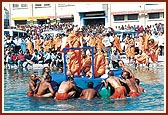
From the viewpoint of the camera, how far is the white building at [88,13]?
1148 centimetres

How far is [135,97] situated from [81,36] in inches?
54.4

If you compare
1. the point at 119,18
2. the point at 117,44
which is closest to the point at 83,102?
the point at 117,44

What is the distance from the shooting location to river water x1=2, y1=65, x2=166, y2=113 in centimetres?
1127

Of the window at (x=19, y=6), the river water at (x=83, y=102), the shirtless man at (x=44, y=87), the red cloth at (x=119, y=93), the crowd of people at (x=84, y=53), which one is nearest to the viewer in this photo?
the river water at (x=83, y=102)

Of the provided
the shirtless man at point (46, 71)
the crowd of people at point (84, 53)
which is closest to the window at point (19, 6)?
the crowd of people at point (84, 53)

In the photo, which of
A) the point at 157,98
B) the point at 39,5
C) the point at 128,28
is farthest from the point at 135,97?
the point at 39,5

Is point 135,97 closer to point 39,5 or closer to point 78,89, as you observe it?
point 78,89

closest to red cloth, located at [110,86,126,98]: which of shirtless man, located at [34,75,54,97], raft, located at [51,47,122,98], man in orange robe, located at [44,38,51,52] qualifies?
raft, located at [51,47,122,98]

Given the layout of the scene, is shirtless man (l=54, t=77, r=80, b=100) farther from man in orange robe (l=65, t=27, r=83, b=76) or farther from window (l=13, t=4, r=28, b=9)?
window (l=13, t=4, r=28, b=9)

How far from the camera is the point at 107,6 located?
457 inches

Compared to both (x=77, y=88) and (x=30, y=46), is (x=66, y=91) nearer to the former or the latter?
(x=77, y=88)

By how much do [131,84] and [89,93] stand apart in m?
0.74

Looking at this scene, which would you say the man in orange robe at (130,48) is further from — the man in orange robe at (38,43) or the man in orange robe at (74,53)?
the man in orange robe at (38,43)

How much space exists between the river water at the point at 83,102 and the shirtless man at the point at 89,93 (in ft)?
0.25
